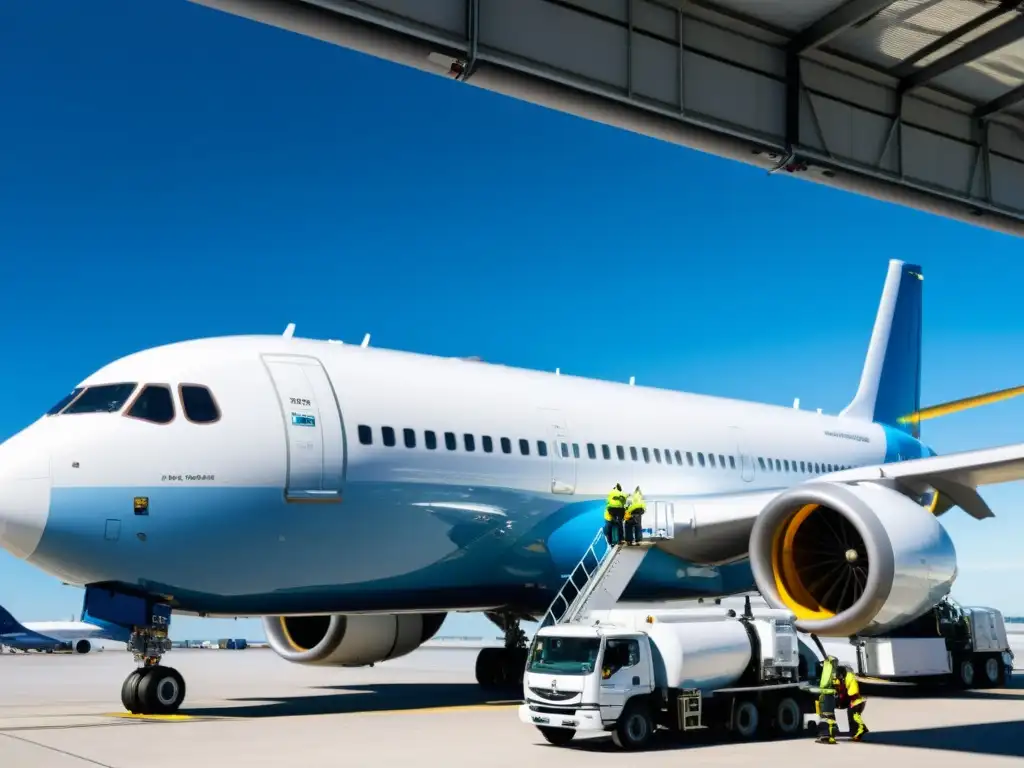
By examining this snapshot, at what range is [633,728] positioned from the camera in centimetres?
1055

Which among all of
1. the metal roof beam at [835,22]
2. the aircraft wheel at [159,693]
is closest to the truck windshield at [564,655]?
the aircraft wheel at [159,693]

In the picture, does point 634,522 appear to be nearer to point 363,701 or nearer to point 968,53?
point 363,701

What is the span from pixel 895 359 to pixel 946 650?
26.2 feet

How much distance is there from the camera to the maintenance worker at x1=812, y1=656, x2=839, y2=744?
35.8 feet

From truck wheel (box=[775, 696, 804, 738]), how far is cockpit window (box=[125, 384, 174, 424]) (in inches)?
281

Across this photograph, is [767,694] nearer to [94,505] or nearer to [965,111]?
[965,111]

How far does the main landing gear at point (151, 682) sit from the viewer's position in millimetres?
12141

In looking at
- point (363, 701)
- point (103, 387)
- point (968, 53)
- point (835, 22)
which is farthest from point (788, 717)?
point (103, 387)

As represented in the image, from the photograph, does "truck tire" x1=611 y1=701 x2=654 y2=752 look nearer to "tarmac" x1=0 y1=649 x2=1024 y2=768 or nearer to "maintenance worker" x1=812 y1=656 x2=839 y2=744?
"tarmac" x1=0 y1=649 x2=1024 y2=768

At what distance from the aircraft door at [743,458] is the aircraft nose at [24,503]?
10.8m

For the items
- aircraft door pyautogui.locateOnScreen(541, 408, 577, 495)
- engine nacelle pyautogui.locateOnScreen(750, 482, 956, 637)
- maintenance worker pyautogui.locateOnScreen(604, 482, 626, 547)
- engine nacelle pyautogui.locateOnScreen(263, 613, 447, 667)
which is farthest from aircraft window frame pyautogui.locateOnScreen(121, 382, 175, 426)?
engine nacelle pyautogui.locateOnScreen(750, 482, 956, 637)

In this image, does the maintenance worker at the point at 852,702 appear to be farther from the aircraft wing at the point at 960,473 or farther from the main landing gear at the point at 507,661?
the main landing gear at the point at 507,661

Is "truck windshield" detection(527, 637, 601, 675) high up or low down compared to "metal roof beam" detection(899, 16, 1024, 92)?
down

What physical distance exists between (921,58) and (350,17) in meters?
4.96
